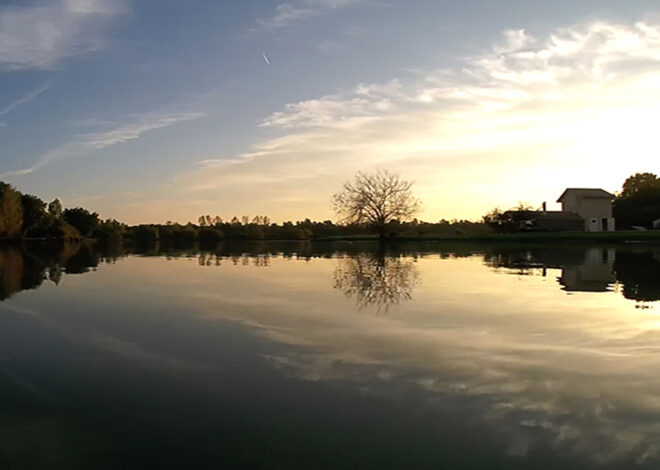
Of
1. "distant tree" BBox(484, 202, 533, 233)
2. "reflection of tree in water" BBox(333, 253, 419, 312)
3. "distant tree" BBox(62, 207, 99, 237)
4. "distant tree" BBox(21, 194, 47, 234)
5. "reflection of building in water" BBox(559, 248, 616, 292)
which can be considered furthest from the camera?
"distant tree" BBox(62, 207, 99, 237)

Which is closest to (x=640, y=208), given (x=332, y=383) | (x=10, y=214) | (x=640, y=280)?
(x=640, y=280)

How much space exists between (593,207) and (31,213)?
292ft

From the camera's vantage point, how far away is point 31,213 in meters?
93.7

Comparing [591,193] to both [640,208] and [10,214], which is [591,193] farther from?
[10,214]

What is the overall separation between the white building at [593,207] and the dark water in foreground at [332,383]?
6614 cm

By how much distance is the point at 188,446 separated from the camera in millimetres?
4531

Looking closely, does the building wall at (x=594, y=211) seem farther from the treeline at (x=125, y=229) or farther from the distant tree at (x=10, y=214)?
the distant tree at (x=10, y=214)

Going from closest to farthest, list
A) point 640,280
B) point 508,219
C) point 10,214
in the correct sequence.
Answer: point 640,280 < point 508,219 < point 10,214

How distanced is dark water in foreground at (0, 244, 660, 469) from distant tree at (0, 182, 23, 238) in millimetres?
83350

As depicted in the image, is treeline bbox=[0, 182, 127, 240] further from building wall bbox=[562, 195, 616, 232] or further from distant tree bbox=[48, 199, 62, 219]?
building wall bbox=[562, 195, 616, 232]

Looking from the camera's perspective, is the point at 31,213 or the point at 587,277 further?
the point at 31,213

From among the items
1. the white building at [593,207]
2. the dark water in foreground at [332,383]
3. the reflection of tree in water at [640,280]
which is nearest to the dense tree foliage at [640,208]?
the white building at [593,207]

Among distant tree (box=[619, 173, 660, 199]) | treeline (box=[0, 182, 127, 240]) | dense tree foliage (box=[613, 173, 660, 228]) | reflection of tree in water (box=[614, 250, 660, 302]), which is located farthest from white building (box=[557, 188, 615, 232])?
treeline (box=[0, 182, 127, 240])

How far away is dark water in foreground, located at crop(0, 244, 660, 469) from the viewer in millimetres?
4469
